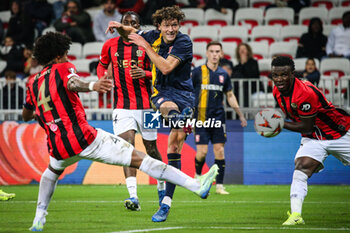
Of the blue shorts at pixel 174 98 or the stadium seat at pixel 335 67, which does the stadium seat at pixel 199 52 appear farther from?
the blue shorts at pixel 174 98

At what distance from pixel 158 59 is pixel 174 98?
648mm

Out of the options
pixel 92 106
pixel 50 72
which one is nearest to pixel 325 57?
pixel 92 106

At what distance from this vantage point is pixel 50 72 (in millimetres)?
5957

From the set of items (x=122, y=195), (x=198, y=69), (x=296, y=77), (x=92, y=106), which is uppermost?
(x=296, y=77)

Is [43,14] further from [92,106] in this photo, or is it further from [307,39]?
[307,39]

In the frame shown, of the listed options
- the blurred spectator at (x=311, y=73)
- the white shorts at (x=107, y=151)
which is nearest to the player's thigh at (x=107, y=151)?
the white shorts at (x=107, y=151)

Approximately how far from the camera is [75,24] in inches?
672

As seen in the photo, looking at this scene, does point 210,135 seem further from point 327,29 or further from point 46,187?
point 327,29

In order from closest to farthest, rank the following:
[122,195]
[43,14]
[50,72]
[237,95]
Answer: [50,72]
[122,195]
[237,95]
[43,14]

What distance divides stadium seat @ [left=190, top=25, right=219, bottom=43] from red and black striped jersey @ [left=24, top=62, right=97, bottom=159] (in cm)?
1076

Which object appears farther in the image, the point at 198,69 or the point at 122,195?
the point at 198,69

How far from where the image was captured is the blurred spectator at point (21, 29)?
58.0 ft

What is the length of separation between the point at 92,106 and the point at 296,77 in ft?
23.4

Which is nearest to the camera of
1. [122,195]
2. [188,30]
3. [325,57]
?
[122,195]
